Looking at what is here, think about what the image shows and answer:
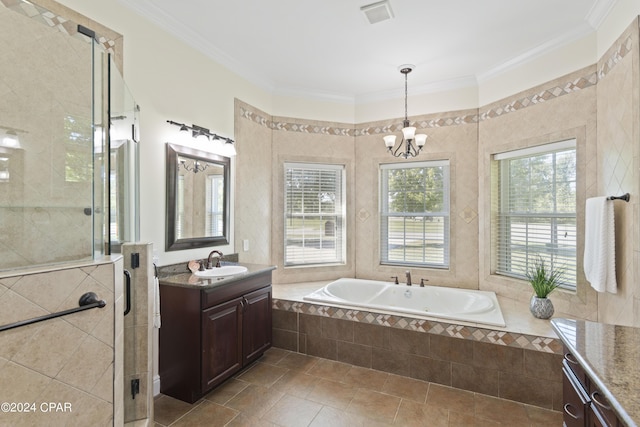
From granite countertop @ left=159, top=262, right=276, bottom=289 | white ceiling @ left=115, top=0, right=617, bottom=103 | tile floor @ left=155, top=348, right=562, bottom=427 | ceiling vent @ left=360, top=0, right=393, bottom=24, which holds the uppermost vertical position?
white ceiling @ left=115, top=0, right=617, bottom=103

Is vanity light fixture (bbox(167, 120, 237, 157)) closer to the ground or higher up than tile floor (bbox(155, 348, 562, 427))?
higher up

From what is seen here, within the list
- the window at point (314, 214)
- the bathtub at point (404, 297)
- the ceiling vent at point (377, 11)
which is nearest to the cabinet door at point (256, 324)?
the bathtub at point (404, 297)

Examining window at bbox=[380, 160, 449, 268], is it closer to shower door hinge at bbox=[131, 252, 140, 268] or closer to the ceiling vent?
the ceiling vent

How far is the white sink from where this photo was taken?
2.65 meters

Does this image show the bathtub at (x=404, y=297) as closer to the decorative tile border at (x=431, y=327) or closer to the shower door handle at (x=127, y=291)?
the decorative tile border at (x=431, y=327)

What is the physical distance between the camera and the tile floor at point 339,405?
2107mm

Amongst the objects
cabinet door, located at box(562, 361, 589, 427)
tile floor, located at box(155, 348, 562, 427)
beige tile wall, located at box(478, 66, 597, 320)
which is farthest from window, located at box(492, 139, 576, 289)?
cabinet door, located at box(562, 361, 589, 427)

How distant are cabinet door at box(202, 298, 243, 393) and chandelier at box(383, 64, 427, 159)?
2.36 m

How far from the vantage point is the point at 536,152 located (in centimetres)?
306

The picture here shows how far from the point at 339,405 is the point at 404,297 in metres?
1.60

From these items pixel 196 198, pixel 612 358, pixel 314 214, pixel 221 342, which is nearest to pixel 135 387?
pixel 221 342

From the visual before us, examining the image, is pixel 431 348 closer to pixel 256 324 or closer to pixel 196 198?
pixel 256 324

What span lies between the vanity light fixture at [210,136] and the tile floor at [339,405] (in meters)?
2.12

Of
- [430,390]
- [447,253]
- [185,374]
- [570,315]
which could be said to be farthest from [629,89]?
[185,374]
